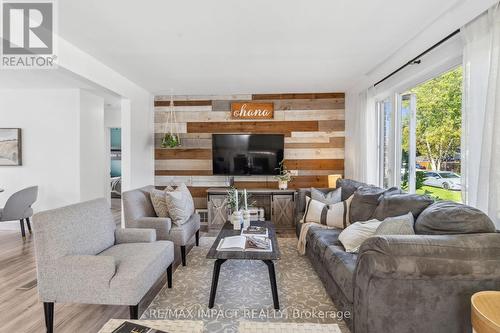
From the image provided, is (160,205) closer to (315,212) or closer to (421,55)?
(315,212)

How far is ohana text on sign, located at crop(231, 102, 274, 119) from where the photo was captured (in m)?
5.24

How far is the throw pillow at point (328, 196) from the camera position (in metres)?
3.68

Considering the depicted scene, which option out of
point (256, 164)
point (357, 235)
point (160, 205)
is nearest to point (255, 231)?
point (357, 235)

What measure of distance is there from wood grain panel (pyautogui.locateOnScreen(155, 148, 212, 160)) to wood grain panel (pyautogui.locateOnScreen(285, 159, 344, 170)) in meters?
1.58

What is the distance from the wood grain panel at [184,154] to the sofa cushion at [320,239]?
285 centimetres

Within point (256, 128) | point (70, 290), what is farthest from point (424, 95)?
point (70, 290)

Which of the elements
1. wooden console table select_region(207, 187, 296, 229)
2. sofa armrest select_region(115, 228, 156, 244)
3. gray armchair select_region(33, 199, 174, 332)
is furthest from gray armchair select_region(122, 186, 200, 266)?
wooden console table select_region(207, 187, 296, 229)

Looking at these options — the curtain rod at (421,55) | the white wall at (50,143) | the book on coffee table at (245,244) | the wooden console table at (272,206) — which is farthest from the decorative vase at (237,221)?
the white wall at (50,143)

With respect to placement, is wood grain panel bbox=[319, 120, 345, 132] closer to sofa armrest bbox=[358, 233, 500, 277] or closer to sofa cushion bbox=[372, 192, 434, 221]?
sofa cushion bbox=[372, 192, 434, 221]

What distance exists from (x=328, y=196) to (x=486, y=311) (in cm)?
242

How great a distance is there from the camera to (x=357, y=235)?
2410mm

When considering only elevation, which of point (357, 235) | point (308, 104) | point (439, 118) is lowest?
point (357, 235)

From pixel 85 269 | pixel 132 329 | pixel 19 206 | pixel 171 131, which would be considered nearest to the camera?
pixel 132 329

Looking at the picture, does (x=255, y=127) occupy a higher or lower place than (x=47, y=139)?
higher
